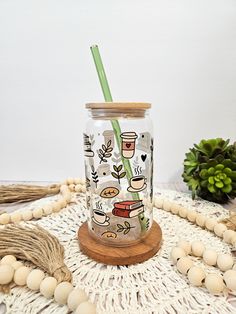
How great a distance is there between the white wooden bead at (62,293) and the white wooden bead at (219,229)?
23 centimetres

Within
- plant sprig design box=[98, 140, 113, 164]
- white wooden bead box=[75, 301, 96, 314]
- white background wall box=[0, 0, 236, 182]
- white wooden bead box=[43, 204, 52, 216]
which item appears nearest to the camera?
white wooden bead box=[75, 301, 96, 314]

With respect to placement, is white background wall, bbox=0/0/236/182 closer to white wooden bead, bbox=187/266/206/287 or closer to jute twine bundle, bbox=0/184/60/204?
jute twine bundle, bbox=0/184/60/204

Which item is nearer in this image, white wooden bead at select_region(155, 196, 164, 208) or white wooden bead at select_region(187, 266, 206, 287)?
white wooden bead at select_region(187, 266, 206, 287)

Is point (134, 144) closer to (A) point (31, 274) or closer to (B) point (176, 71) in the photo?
(A) point (31, 274)

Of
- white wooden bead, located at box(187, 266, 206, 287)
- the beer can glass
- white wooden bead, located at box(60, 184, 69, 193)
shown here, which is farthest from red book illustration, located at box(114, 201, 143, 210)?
white wooden bead, located at box(60, 184, 69, 193)

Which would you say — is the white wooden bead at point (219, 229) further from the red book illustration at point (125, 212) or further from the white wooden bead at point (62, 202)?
the white wooden bead at point (62, 202)

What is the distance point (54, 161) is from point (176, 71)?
0.39 m

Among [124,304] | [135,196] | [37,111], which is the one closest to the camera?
[124,304]

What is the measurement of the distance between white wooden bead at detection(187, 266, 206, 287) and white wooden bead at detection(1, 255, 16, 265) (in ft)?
0.68

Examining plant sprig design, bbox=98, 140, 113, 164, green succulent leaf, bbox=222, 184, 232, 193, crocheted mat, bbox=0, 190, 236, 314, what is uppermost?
plant sprig design, bbox=98, 140, 113, 164

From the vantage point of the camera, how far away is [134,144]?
314mm

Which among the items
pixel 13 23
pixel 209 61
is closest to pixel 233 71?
pixel 209 61

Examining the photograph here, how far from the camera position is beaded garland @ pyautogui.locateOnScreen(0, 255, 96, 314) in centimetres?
23

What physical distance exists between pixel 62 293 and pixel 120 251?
0.30 ft
